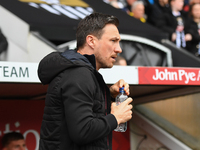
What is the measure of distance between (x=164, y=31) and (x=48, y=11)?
2529 millimetres

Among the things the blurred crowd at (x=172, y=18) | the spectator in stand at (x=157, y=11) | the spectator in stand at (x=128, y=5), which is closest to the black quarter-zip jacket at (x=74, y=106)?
the blurred crowd at (x=172, y=18)

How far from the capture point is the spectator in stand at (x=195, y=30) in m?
6.95

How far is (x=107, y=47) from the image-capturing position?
1.81 metres

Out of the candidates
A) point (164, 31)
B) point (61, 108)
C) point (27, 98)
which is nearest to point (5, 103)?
point (27, 98)

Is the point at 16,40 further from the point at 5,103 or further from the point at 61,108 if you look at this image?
the point at 61,108

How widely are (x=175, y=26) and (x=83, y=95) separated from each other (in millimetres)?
5639

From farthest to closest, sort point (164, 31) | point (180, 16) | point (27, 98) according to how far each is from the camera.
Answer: point (180, 16), point (164, 31), point (27, 98)

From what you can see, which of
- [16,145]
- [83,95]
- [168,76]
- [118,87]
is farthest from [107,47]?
[16,145]

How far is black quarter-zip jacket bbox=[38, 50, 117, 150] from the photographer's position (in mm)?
1505

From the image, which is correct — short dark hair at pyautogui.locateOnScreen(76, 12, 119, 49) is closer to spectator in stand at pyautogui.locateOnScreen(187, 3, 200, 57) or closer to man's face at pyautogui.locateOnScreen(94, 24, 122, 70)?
man's face at pyautogui.locateOnScreen(94, 24, 122, 70)

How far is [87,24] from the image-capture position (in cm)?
182

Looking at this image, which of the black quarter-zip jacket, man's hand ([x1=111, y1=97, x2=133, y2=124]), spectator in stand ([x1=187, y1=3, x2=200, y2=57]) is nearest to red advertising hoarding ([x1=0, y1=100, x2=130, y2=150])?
the black quarter-zip jacket

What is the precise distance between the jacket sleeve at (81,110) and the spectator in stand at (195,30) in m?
5.74

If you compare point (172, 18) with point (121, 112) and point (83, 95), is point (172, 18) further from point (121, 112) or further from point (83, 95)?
point (83, 95)
